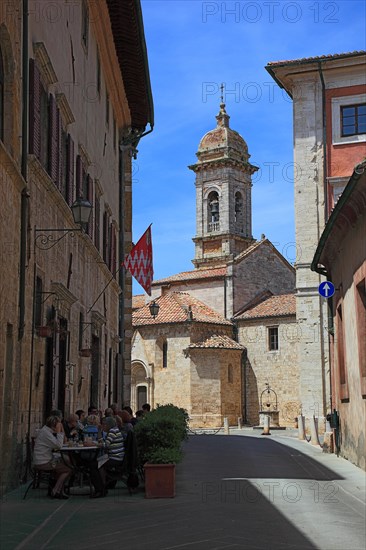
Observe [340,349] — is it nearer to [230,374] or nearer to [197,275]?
[230,374]

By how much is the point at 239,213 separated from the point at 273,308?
15.1 metres

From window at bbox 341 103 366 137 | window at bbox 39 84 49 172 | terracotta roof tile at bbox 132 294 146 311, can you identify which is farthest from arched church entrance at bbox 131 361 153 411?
window at bbox 39 84 49 172

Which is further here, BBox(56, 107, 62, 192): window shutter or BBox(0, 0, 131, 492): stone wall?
BBox(56, 107, 62, 192): window shutter

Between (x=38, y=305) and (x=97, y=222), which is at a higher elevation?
(x=97, y=222)

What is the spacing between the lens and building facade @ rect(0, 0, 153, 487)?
442 inches

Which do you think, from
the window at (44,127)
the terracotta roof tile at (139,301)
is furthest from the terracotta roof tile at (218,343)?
the window at (44,127)

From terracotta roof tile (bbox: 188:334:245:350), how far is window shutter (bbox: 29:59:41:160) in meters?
34.8

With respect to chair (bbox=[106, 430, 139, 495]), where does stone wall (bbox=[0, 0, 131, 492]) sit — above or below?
above

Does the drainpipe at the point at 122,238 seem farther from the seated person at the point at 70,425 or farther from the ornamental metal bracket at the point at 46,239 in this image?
the seated person at the point at 70,425

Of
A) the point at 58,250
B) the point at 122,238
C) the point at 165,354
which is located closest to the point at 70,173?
the point at 58,250

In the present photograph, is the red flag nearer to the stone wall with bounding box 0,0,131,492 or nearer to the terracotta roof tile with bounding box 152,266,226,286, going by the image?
the stone wall with bounding box 0,0,131,492

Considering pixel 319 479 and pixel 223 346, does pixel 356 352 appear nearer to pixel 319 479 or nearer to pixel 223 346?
pixel 319 479

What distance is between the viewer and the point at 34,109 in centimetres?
1250

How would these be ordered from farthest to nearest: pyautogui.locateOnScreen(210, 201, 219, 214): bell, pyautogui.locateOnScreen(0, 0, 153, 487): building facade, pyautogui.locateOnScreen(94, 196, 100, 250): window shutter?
pyautogui.locateOnScreen(210, 201, 219, 214): bell, pyautogui.locateOnScreen(94, 196, 100, 250): window shutter, pyautogui.locateOnScreen(0, 0, 153, 487): building facade
